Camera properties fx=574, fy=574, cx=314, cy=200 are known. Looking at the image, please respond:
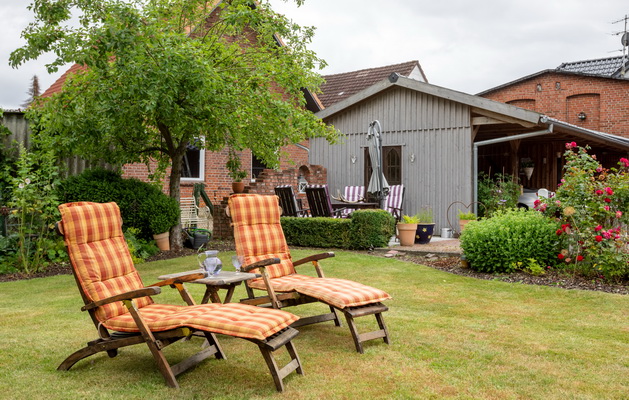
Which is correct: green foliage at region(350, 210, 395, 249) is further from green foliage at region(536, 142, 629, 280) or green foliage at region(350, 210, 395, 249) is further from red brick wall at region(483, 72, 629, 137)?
red brick wall at region(483, 72, 629, 137)

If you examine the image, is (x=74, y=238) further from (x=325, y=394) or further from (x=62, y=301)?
(x=62, y=301)

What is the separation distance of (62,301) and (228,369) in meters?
3.07

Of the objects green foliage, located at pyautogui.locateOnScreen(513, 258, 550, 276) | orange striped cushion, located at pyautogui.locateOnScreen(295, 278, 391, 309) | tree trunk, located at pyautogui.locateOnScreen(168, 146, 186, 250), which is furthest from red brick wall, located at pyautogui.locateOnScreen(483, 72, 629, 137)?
orange striped cushion, located at pyautogui.locateOnScreen(295, 278, 391, 309)

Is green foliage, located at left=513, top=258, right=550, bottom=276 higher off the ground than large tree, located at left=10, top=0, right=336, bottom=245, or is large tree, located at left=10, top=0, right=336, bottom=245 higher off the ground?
large tree, located at left=10, top=0, right=336, bottom=245

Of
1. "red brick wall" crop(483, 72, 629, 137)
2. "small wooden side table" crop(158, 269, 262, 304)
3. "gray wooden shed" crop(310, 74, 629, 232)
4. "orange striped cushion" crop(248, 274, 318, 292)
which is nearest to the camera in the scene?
"small wooden side table" crop(158, 269, 262, 304)

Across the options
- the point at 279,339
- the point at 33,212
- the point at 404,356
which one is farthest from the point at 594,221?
the point at 33,212

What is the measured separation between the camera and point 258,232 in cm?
558

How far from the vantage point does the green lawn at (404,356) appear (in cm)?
353

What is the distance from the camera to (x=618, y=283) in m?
6.76

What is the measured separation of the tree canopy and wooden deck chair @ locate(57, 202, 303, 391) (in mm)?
3335

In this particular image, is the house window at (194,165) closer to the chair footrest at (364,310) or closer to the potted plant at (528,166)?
the potted plant at (528,166)

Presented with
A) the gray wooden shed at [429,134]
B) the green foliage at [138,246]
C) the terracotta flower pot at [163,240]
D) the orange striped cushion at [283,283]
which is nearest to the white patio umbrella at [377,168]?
the gray wooden shed at [429,134]

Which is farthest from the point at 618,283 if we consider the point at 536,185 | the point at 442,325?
the point at 536,185

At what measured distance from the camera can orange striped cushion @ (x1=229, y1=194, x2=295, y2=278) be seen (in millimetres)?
5406
